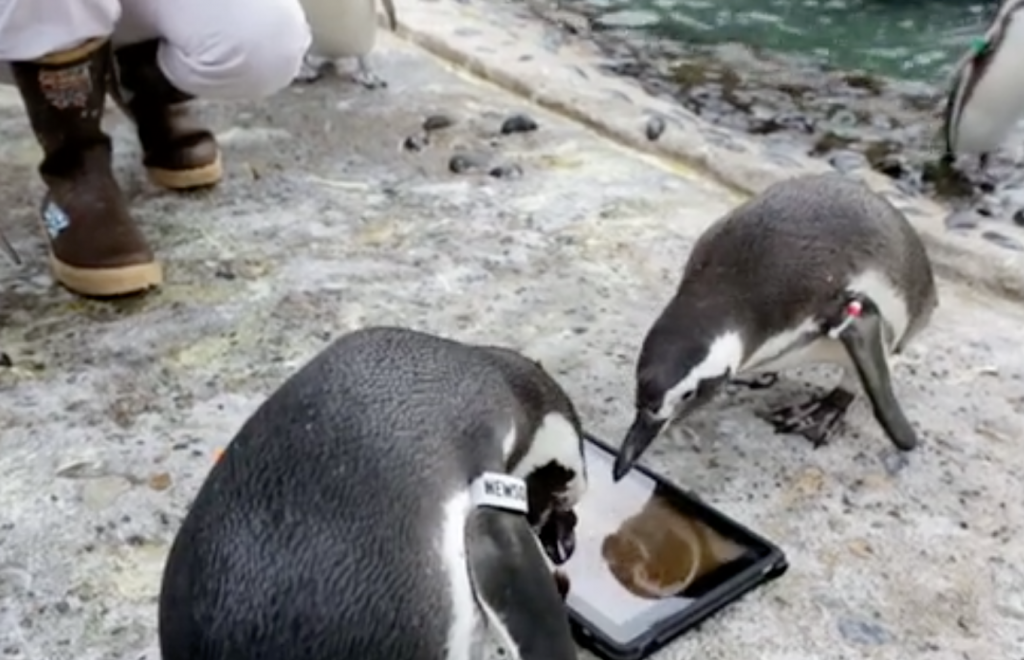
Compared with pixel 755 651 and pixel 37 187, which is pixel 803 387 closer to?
pixel 755 651

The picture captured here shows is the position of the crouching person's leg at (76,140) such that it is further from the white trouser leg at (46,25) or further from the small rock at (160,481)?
the small rock at (160,481)

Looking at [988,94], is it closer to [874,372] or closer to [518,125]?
[518,125]

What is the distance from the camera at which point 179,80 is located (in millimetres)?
2170

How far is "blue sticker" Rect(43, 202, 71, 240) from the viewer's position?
2.10 m

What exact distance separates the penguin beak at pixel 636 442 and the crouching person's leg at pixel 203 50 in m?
0.83

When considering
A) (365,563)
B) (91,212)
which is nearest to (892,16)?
(91,212)

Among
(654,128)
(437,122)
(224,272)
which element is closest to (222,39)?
(224,272)

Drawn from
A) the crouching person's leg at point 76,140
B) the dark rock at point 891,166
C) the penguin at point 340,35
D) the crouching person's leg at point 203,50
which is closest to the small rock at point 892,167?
the dark rock at point 891,166

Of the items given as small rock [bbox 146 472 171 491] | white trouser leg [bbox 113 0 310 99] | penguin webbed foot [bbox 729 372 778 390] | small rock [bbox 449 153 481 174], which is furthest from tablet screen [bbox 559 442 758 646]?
small rock [bbox 449 153 481 174]

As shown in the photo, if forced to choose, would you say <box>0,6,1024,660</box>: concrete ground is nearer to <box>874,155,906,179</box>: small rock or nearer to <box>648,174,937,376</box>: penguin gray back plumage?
<box>648,174,937,376</box>: penguin gray back plumage

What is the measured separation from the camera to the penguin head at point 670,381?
5.32ft

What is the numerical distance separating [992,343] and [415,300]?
2.47ft

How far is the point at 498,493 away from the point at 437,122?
5.08 ft

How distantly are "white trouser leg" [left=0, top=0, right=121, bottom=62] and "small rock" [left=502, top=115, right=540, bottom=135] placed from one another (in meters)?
0.83
